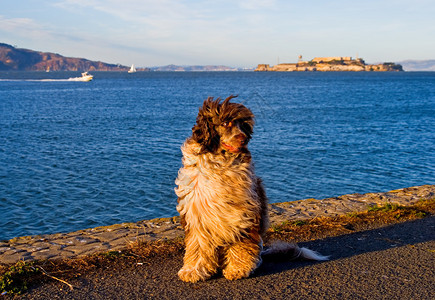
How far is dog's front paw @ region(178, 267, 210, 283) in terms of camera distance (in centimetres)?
446

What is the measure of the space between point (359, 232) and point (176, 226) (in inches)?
110

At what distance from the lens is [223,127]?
413 cm

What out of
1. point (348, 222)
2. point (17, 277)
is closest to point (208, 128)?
point (17, 277)

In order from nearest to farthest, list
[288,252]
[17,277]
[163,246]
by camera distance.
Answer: [17,277]
[288,252]
[163,246]

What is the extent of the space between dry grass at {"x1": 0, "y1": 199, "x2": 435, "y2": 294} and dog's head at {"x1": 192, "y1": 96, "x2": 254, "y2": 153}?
192 centimetres

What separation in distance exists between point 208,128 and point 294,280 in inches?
75.6

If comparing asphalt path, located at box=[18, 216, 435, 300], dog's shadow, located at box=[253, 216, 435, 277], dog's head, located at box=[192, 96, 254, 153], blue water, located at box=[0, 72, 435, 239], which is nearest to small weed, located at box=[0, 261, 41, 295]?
asphalt path, located at box=[18, 216, 435, 300]

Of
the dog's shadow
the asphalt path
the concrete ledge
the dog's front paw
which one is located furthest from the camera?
the concrete ledge

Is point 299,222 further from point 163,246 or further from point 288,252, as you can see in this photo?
point 163,246

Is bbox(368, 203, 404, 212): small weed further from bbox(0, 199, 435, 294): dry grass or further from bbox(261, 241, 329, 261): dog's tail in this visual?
bbox(261, 241, 329, 261): dog's tail

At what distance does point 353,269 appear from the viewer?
4.88 m

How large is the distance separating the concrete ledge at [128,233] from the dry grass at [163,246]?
0.27 m

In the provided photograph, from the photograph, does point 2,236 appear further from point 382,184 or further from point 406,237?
point 382,184

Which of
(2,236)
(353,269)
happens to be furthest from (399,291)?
(2,236)
